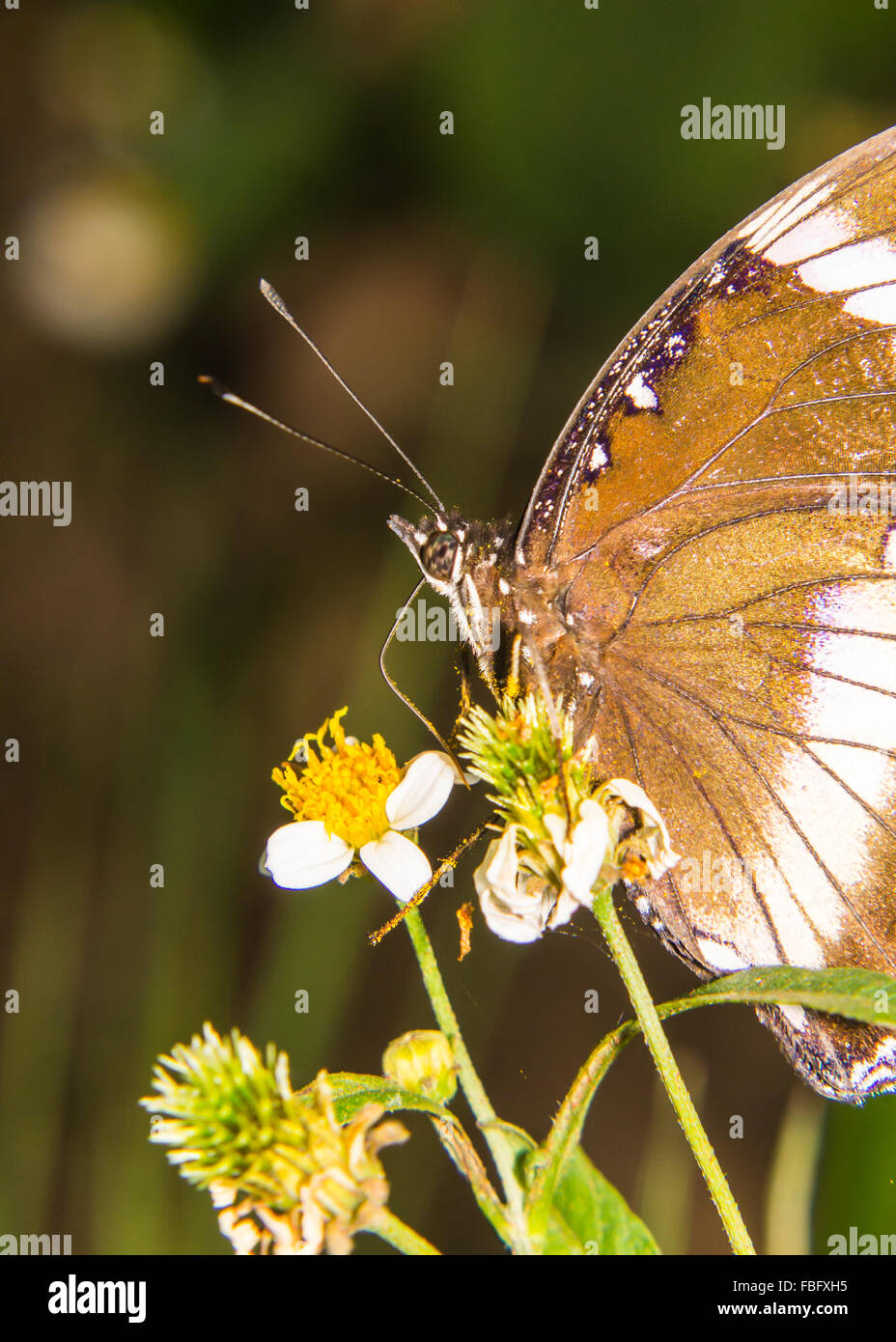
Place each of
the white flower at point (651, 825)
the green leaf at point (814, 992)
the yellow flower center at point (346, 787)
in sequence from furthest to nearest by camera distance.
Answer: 1. the yellow flower center at point (346, 787)
2. the white flower at point (651, 825)
3. the green leaf at point (814, 992)

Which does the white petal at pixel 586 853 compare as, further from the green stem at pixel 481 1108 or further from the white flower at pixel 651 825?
the green stem at pixel 481 1108

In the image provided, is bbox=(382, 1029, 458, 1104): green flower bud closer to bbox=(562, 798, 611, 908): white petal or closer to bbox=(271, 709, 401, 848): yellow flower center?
bbox=(562, 798, 611, 908): white petal

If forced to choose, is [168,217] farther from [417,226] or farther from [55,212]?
[417,226]

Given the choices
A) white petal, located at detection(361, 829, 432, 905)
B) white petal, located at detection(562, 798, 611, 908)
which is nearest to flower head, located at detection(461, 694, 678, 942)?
white petal, located at detection(562, 798, 611, 908)

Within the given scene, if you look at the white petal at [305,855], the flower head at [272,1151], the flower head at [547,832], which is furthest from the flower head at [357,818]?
the flower head at [272,1151]
